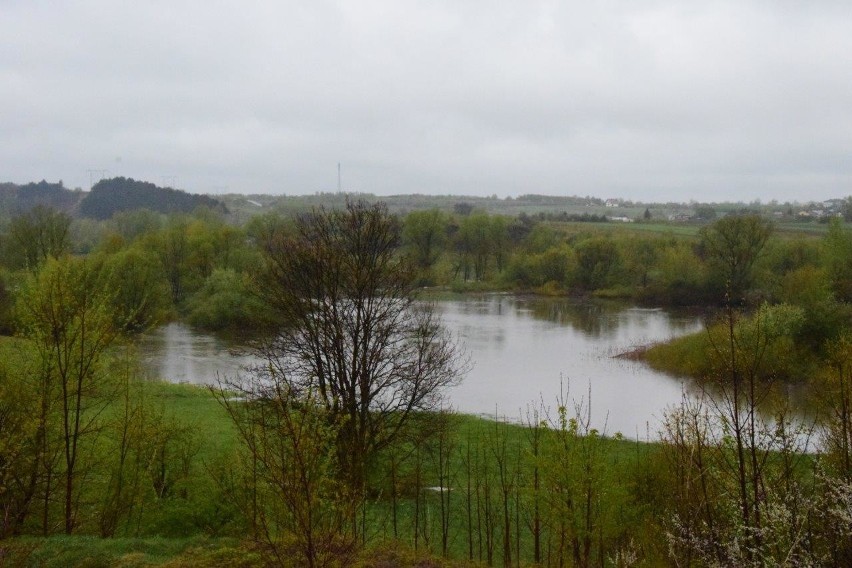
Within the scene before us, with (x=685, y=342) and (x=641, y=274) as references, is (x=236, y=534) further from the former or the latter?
(x=641, y=274)

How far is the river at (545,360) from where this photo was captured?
2719 cm

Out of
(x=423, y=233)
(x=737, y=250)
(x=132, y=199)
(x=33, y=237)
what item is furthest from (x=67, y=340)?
(x=132, y=199)

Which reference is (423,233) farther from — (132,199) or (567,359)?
(132,199)

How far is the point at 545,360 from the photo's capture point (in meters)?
35.3

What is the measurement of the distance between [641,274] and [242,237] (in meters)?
33.0

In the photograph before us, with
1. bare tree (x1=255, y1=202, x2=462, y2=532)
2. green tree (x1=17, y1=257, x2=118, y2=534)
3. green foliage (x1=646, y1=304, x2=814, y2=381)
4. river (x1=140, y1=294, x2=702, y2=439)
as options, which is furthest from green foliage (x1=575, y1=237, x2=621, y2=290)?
green tree (x1=17, y1=257, x2=118, y2=534)

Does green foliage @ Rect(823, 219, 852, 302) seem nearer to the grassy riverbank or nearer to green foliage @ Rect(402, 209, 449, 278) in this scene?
the grassy riverbank

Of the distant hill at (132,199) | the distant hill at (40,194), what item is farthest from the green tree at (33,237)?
the distant hill at (40,194)

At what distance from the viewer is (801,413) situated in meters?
25.6

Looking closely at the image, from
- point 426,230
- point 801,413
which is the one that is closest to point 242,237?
point 426,230

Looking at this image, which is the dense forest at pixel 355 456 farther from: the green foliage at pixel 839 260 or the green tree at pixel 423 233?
the green tree at pixel 423 233

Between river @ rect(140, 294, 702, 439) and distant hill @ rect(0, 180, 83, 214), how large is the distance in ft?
359

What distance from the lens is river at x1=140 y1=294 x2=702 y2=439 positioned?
27188 millimetres

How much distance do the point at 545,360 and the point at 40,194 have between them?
467 ft
